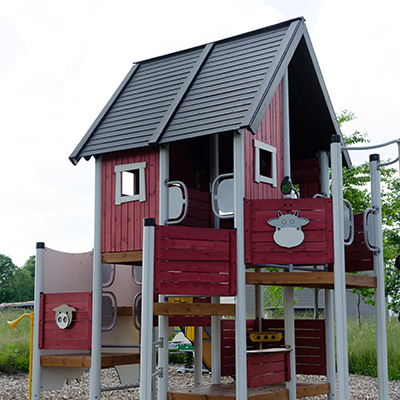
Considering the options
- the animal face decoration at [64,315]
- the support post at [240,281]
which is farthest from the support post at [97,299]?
the support post at [240,281]

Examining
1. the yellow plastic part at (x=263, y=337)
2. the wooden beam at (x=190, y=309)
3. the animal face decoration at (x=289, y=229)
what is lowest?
the yellow plastic part at (x=263, y=337)

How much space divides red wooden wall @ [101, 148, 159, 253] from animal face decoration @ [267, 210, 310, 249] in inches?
71.9

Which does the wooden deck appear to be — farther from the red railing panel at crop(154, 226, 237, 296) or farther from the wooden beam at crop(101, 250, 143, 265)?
the wooden beam at crop(101, 250, 143, 265)

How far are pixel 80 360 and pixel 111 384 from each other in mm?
5265

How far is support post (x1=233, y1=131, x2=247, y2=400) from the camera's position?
8.16 meters

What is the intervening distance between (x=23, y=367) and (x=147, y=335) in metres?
9.50

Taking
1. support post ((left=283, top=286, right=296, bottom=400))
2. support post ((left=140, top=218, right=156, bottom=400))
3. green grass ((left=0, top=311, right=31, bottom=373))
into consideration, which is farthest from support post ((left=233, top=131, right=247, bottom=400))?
green grass ((left=0, top=311, right=31, bottom=373))

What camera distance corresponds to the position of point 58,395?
13289 mm

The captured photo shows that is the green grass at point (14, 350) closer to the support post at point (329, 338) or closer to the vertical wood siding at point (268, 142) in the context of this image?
the support post at point (329, 338)

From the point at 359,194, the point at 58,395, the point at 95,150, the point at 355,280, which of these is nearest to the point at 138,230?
the point at 95,150

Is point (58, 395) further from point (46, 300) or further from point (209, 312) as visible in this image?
point (209, 312)

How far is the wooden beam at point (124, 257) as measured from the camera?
9.64 meters

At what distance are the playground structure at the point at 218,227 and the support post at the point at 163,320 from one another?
0.02 meters

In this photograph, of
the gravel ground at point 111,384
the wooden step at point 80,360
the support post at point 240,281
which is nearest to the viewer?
the support post at point 240,281
